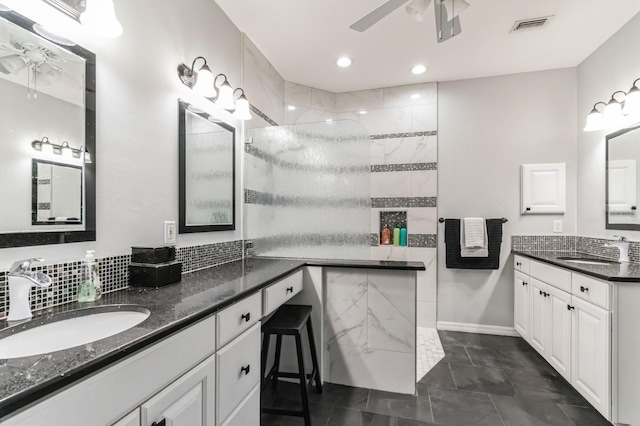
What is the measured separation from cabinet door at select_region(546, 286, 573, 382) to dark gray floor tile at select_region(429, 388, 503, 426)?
62 cm

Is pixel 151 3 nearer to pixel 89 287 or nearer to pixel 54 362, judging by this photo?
pixel 89 287

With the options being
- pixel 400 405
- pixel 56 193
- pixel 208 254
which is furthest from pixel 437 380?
pixel 56 193

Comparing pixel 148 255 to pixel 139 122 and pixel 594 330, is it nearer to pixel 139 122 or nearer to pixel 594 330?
pixel 139 122

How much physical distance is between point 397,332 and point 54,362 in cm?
180

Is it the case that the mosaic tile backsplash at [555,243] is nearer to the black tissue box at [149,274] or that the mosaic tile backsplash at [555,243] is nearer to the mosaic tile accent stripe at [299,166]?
the mosaic tile accent stripe at [299,166]

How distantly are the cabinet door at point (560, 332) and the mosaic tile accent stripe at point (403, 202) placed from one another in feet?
4.22

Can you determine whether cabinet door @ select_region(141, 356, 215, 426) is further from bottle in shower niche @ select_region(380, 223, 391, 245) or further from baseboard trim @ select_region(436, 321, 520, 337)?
baseboard trim @ select_region(436, 321, 520, 337)

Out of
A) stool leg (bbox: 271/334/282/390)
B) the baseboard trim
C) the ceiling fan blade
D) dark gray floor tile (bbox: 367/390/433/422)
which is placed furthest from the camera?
the baseboard trim

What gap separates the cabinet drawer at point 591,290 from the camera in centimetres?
171

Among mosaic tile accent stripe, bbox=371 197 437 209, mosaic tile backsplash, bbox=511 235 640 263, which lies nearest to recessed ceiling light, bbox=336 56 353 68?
mosaic tile accent stripe, bbox=371 197 437 209

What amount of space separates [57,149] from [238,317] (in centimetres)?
93

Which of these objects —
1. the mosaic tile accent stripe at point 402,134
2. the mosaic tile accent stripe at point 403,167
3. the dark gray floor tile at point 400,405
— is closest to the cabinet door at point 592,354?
the dark gray floor tile at point 400,405

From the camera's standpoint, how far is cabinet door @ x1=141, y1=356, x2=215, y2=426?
0.86 meters

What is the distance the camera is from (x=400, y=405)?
1.90 metres
